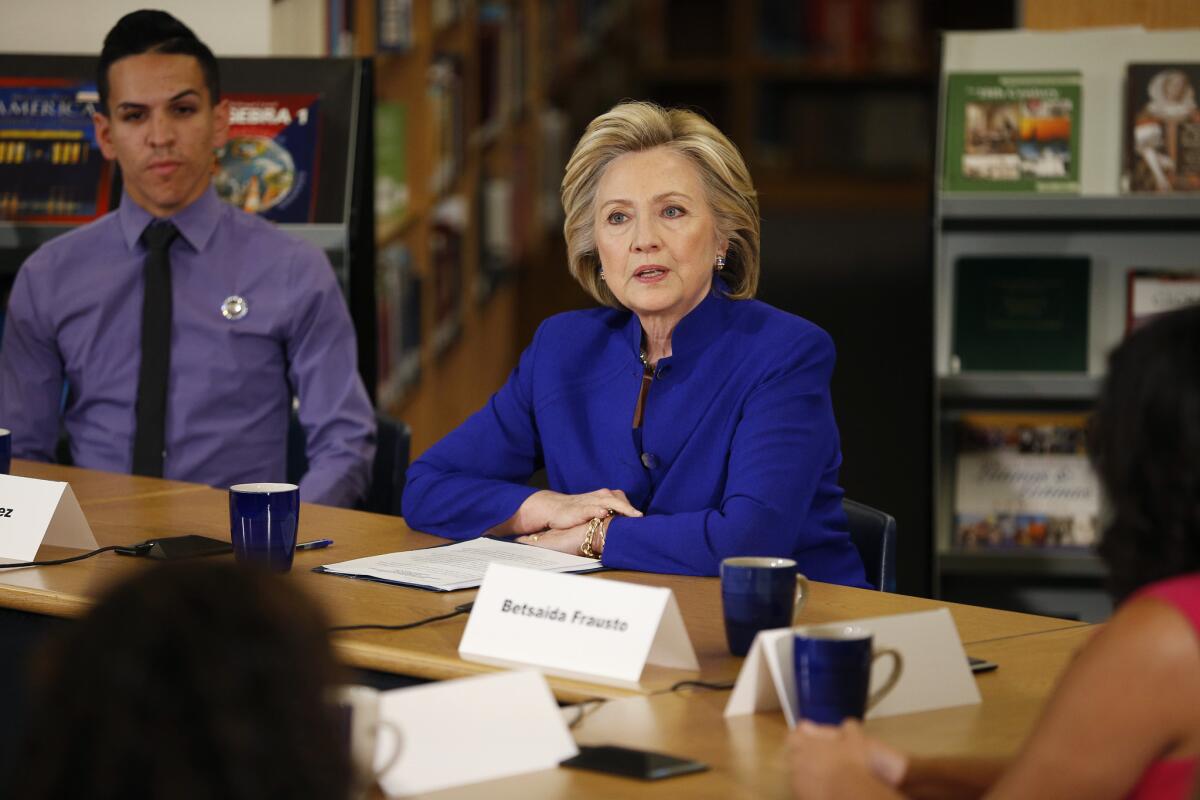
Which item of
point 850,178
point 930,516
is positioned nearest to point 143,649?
point 930,516

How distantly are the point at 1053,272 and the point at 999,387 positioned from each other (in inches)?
11.8

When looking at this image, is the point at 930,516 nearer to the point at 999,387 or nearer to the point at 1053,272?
the point at 999,387

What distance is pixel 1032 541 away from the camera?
12.2 feet

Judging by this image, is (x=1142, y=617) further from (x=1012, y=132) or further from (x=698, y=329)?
(x=1012, y=132)

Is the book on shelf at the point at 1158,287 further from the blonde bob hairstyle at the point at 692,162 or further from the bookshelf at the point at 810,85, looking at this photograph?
the bookshelf at the point at 810,85

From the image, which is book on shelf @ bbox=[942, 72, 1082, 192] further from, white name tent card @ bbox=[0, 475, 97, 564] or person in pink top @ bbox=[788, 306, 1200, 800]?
person in pink top @ bbox=[788, 306, 1200, 800]

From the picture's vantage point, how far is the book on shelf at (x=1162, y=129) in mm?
3447

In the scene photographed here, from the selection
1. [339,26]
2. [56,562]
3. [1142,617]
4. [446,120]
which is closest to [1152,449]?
[1142,617]

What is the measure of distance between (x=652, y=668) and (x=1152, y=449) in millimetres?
638

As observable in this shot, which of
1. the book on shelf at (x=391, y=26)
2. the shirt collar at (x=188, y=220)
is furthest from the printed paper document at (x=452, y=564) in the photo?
the book on shelf at (x=391, y=26)

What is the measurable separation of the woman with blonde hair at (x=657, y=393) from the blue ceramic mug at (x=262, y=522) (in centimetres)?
36

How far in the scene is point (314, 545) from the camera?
2.20m

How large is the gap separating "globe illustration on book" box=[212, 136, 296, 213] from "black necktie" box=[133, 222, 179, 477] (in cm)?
49

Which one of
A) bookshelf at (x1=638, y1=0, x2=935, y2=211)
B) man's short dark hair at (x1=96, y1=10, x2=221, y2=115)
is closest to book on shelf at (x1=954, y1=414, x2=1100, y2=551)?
man's short dark hair at (x1=96, y1=10, x2=221, y2=115)
